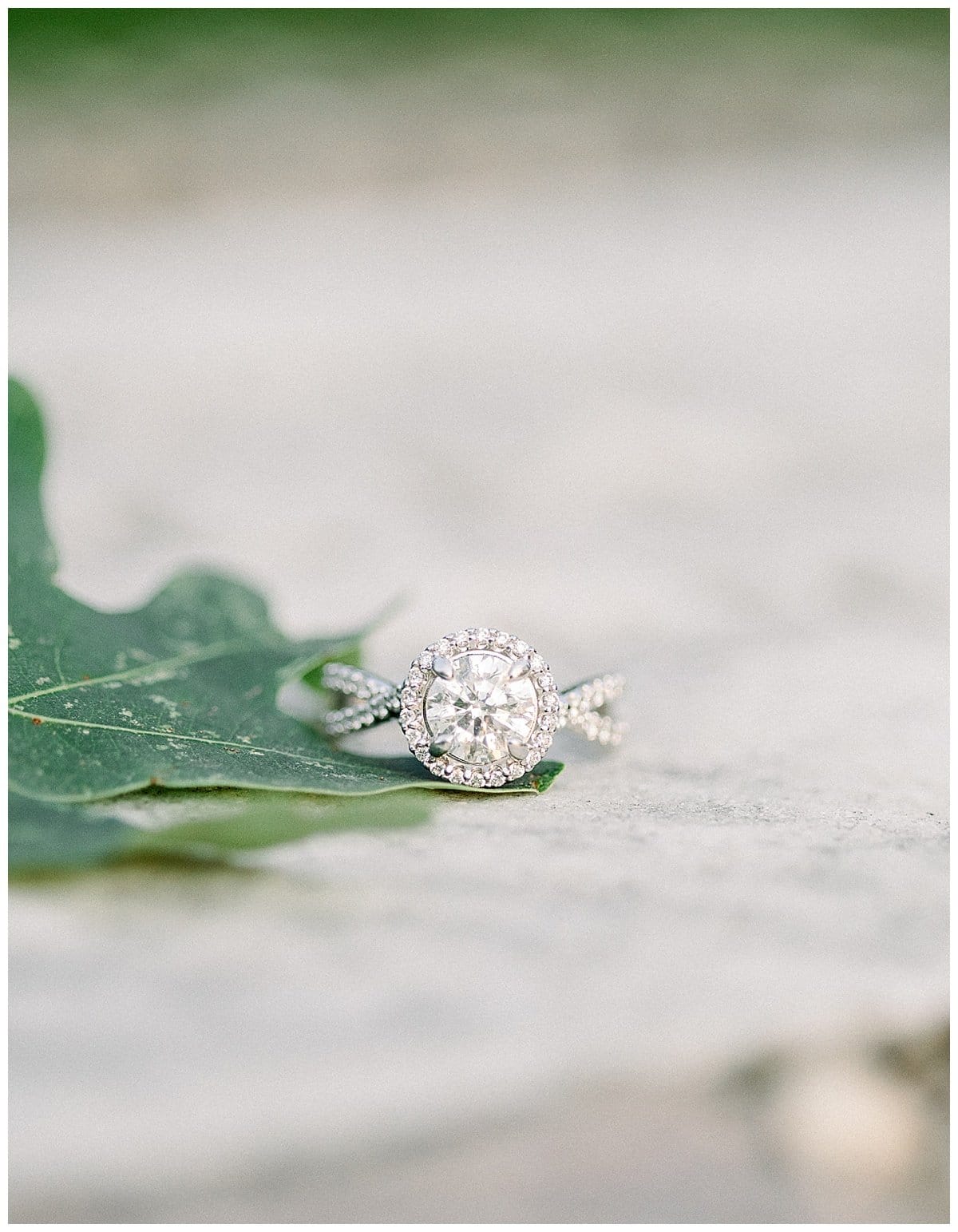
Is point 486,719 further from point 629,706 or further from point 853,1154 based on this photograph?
point 853,1154

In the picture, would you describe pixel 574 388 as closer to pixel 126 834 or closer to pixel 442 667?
pixel 442 667

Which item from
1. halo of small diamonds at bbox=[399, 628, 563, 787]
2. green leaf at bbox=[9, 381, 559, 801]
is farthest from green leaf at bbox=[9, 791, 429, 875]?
halo of small diamonds at bbox=[399, 628, 563, 787]

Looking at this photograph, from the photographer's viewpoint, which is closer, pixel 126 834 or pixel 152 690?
pixel 126 834

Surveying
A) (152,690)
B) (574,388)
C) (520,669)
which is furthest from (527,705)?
(574,388)

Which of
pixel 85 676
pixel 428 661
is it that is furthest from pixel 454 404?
pixel 85 676

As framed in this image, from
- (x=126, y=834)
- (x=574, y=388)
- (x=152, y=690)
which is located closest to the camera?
(x=126, y=834)

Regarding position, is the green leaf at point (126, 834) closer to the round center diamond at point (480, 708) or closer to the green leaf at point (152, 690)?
the green leaf at point (152, 690)

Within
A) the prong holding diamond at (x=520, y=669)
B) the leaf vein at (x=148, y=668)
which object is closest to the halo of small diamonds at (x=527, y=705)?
the prong holding diamond at (x=520, y=669)
